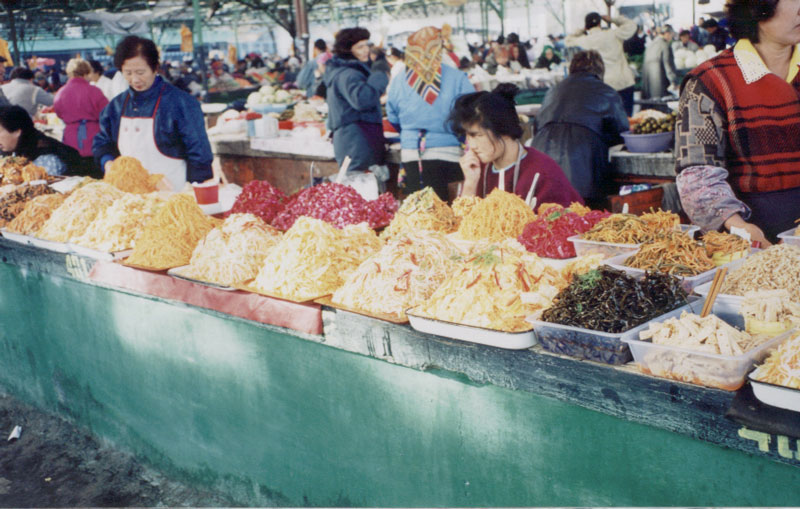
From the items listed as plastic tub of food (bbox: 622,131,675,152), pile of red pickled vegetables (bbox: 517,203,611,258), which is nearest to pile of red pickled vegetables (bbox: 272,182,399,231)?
pile of red pickled vegetables (bbox: 517,203,611,258)

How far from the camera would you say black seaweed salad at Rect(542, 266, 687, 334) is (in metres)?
1.73

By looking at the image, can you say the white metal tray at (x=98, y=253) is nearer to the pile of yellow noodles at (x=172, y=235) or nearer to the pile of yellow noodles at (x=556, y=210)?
the pile of yellow noodles at (x=172, y=235)

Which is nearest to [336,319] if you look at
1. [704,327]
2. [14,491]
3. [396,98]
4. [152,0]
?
[704,327]

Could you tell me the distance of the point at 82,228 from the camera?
137 inches

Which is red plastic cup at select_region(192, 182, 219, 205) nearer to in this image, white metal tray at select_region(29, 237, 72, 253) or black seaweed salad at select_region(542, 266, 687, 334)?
white metal tray at select_region(29, 237, 72, 253)

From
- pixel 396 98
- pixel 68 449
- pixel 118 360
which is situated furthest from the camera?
pixel 396 98

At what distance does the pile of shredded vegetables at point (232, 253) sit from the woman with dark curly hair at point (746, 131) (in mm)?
1652

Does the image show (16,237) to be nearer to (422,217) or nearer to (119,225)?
(119,225)

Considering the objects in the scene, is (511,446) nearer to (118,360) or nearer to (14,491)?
(118,360)

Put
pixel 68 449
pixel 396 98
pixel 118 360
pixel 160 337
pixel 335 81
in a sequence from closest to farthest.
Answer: pixel 160 337, pixel 118 360, pixel 68 449, pixel 396 98, pixel 335 81

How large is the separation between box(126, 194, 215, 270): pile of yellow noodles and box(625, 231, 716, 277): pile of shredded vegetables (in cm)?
179

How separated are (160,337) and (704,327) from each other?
7.57 ft

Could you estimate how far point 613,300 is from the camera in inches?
69.6

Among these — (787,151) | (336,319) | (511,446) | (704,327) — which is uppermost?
(787,151)
